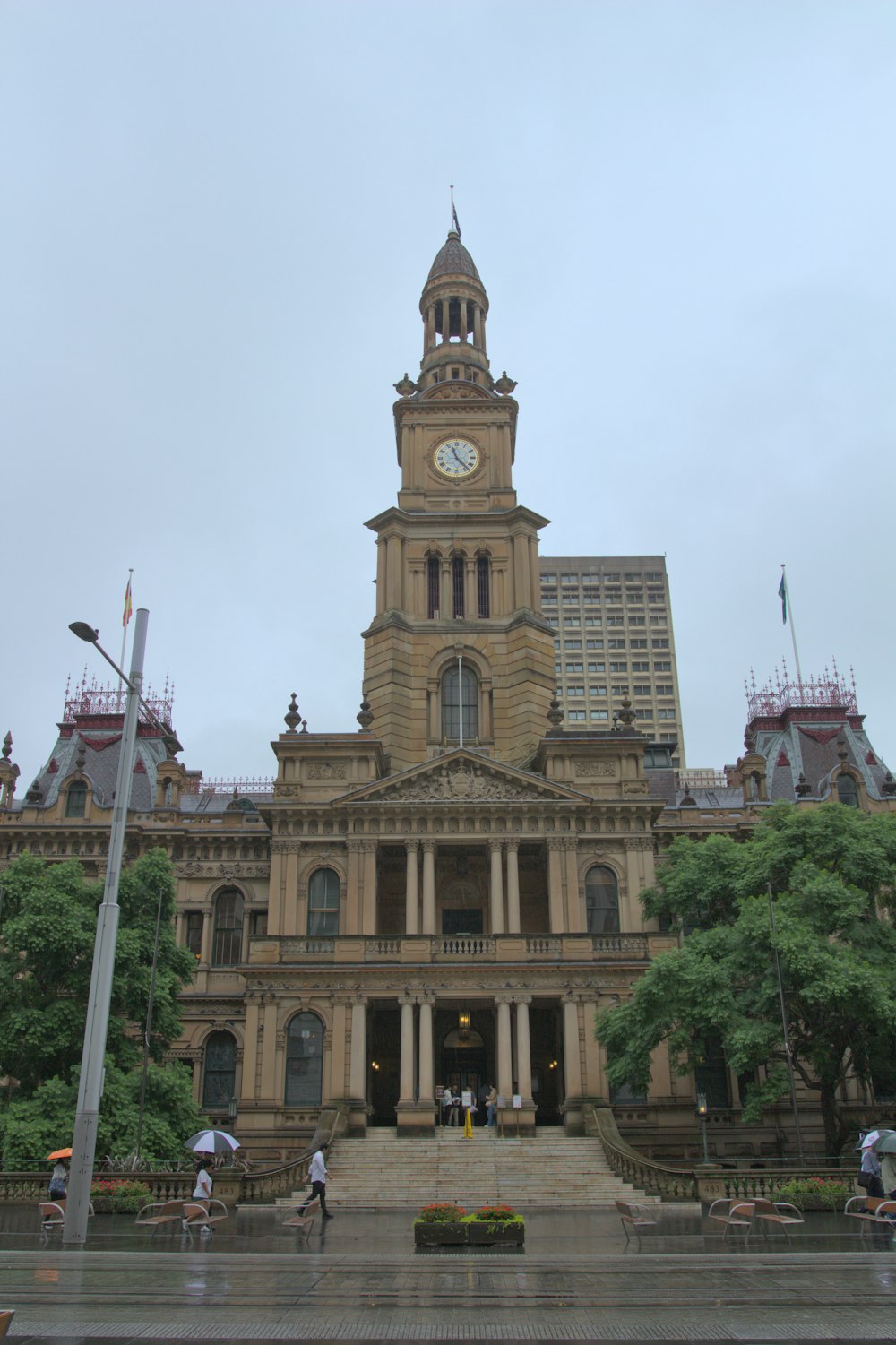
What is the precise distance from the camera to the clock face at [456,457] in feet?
197

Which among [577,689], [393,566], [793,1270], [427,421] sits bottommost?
[793,1270]

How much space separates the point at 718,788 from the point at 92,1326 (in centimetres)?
4927

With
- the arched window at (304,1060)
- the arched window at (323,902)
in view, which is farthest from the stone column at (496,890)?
the arched window at (304,1060)

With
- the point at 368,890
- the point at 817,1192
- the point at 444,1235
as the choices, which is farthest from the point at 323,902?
the point at 444,1235

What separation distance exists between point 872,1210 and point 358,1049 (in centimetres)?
2214

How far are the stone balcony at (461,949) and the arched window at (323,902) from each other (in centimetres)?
280

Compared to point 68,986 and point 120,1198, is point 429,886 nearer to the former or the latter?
point 68,986

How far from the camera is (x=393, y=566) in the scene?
56781 millimetres

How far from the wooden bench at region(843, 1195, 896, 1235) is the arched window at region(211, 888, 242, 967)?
30.2 m

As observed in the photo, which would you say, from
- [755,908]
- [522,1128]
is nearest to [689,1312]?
[755,908]

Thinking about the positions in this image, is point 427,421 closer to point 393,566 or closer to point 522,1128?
point 393,566

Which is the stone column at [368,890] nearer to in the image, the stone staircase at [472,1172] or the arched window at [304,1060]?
the arched window at [304,1060]

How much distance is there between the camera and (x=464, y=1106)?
42062mm

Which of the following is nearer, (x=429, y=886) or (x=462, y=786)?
(x=429, y=886)
